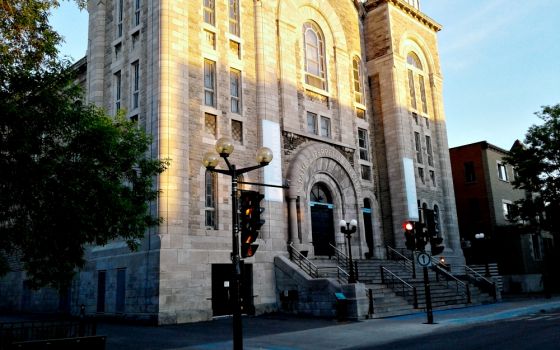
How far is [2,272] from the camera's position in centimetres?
Answer: 1172

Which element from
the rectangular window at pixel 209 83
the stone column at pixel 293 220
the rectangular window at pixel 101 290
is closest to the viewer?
the rectangular window at pixel 101 290

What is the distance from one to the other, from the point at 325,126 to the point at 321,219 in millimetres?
5774

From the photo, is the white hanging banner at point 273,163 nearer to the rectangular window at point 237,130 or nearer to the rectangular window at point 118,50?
the rectangular window at point 237,130

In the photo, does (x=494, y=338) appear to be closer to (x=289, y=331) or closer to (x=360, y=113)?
(x=289, y=331)

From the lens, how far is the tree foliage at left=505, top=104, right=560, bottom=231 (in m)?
37.0

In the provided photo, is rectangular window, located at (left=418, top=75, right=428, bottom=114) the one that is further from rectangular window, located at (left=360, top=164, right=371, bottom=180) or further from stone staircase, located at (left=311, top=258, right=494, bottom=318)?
stone staircase, located at (left=311, top=258, right=494, bottom=318)

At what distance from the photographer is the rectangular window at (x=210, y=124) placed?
910 inches

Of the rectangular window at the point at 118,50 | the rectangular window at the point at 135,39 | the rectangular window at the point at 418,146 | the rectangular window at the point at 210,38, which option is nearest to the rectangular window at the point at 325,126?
the rectangular window at the point at 210,38

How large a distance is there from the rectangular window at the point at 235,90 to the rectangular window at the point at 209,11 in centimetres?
264

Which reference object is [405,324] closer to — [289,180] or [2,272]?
[289,180]

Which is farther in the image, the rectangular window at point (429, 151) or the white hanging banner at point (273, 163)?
the rectangular window at point (429, 151)

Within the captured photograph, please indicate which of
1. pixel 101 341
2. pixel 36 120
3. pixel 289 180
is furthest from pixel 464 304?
pixel 36 120

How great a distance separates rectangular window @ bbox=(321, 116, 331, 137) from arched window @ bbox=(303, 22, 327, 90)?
210cm

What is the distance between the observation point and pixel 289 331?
651 inches
